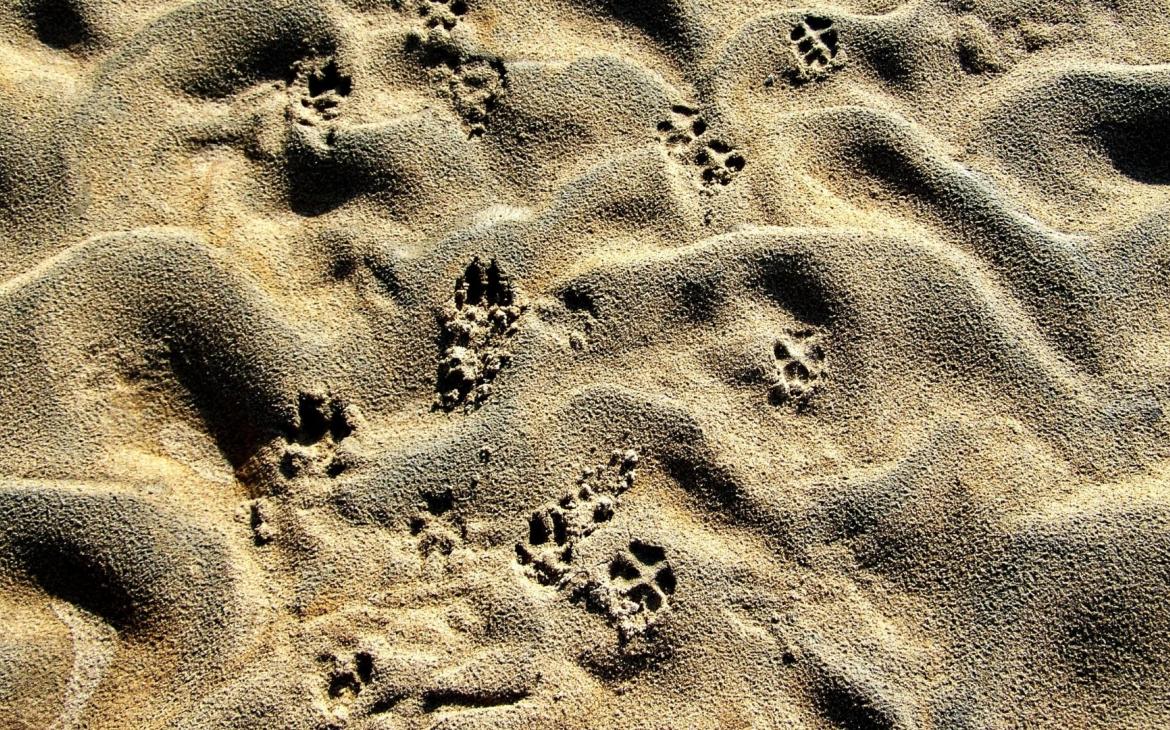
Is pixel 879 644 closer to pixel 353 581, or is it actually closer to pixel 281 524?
pixel 353 581

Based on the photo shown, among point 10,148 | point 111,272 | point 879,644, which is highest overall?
point 10,148

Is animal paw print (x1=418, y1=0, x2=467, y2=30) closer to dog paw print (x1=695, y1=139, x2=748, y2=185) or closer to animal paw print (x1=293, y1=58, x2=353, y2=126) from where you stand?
animal paw print (x1=293, y1=58, x2=353, y2=126)

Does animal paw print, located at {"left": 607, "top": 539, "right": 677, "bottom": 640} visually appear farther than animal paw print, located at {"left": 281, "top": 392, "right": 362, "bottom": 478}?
No

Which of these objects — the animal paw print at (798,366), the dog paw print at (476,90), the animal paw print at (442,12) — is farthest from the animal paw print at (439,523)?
the animal paw print at (442,12)

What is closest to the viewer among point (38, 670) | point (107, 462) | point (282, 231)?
point (38, 670)

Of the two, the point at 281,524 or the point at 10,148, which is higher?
the point at 10,148

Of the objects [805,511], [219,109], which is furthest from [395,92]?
[805,511]

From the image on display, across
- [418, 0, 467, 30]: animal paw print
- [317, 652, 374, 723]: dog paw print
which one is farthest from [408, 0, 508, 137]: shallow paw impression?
[317, 652, 374, 723]: dog paw print

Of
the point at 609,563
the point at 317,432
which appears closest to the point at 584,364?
the point at 609,563
